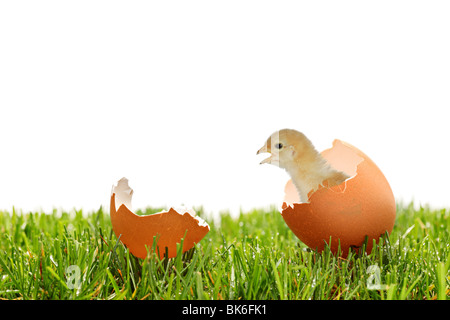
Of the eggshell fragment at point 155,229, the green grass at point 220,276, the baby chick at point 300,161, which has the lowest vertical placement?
the green grass at point 220,276

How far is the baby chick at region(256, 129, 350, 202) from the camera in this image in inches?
89.9

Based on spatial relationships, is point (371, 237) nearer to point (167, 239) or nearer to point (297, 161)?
point (297, 161)

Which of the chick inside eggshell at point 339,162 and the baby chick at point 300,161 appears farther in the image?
the chick inside eggshell at point 339,162

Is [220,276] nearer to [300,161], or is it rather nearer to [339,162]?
[300,161]

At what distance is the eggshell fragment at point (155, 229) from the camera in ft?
6.92

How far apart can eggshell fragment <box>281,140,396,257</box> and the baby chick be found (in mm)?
64

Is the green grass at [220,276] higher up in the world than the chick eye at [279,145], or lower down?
lower down

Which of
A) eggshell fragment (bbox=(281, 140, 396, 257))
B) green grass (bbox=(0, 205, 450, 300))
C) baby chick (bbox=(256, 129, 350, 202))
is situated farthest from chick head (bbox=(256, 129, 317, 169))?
green grass (bbox=(0, 205, 450, 300))

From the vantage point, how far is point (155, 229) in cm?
211

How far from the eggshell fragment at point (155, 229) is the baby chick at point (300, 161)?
1.70 ft

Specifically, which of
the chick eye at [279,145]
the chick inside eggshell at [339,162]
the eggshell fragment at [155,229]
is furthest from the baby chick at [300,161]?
the eggshell fragment at [155,229]

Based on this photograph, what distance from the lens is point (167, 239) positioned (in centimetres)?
215

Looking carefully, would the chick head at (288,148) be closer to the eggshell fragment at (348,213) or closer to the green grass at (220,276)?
the eggshell fragment at (348,213)
